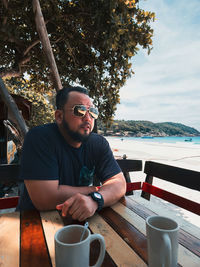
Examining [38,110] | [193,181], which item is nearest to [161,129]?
[38,110]

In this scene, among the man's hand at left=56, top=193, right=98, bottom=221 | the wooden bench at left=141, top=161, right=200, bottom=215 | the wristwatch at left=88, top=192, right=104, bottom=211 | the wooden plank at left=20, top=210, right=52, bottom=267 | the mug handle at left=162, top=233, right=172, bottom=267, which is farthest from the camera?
the wooden bench at left=141, top=161, right=200, bottom=215

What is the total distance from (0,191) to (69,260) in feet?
16.3

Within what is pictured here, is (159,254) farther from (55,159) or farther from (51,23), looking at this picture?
(51,23)

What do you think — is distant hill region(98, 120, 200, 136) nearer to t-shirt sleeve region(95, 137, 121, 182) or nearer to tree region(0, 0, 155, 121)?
tree region(0, 0, 155, 121)

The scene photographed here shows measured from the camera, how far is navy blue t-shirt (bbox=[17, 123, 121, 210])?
146 cm

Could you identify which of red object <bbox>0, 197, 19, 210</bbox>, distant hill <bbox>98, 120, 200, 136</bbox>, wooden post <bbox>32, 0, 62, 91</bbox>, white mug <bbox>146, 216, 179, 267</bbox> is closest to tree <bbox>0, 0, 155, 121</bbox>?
wooden post <bbox>32, 0, 62, 91</bbox>

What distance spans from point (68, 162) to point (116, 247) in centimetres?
93

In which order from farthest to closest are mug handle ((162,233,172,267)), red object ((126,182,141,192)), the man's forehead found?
red object ((126,182,141,192)), the man's forehead, mug handle ((162,233,172,267))

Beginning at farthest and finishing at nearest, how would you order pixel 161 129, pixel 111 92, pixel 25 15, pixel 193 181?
pixel 161 129 → pixel 111 92 → pixel 25 15 → pixel 193 181

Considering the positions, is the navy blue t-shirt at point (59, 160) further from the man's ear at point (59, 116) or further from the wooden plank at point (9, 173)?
the wooden plank at point (9, 173)

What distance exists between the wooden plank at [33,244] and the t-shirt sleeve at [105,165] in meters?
0.71

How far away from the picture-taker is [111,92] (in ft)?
17.0

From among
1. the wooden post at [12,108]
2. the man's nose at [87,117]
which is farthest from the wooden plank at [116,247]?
the wooden post at [12,108]

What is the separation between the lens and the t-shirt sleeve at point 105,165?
172cm
